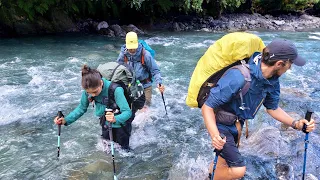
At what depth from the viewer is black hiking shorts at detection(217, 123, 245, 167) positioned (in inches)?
161

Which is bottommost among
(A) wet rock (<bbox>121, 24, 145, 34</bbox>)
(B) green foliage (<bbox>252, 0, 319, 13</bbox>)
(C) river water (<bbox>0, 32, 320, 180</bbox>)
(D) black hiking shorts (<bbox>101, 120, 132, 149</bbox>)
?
(C) river water (<bbox>0, 32, 320, 180</bbox>)

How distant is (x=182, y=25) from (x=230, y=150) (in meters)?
20.0

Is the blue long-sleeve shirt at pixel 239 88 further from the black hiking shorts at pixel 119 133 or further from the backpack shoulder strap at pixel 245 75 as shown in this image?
the black hiking shorts at pixel 119 133

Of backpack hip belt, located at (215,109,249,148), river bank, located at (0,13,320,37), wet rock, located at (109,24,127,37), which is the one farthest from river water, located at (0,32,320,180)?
wet rock, located at (109,24,127,37)

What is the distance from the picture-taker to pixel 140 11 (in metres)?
23.4

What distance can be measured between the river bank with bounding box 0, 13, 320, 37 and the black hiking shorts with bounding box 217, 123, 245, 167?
1614 cm

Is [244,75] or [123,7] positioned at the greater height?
[123,7]

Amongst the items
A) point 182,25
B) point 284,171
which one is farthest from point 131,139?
point 182,25

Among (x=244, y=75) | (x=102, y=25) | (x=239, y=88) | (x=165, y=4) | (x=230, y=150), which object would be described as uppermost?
(x=165, y=4)

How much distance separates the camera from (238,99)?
12.7 ft

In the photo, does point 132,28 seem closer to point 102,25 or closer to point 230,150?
point 102,25

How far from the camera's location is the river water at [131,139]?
228 inches

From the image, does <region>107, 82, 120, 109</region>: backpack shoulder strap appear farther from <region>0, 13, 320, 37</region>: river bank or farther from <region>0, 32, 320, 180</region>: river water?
<region>0, 13, 320, 37</region>: river bank

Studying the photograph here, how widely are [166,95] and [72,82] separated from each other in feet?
10.5
